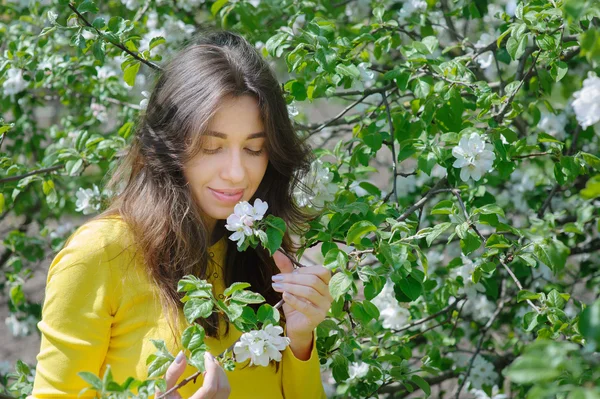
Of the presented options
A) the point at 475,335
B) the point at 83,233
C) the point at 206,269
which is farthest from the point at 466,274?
the point at 83,233

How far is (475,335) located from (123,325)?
1477mm

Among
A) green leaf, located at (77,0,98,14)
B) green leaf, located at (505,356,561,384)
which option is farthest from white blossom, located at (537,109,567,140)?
green leaf, located at (505,356,561,384)

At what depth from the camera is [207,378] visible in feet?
4.29

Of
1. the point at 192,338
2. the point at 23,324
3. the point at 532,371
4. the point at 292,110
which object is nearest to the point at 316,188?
the point at 292,110

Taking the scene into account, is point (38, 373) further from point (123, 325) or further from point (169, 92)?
point (169, 92)

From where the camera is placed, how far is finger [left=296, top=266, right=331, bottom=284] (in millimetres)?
1500

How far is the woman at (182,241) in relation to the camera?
1.46 m

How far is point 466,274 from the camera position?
212 cm

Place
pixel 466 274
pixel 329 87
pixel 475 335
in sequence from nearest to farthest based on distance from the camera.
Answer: pixel 329 87 < pixel 466 274 < pixel 475 335

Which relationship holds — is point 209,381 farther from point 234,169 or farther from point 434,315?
point 434,315

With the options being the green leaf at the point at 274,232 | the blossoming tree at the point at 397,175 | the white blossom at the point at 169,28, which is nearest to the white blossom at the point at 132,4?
the blossoming tree at the point at 397,175

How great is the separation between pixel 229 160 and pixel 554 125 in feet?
4.65

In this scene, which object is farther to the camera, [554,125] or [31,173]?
[554,125]

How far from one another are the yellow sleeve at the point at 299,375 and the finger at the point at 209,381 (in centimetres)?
37
